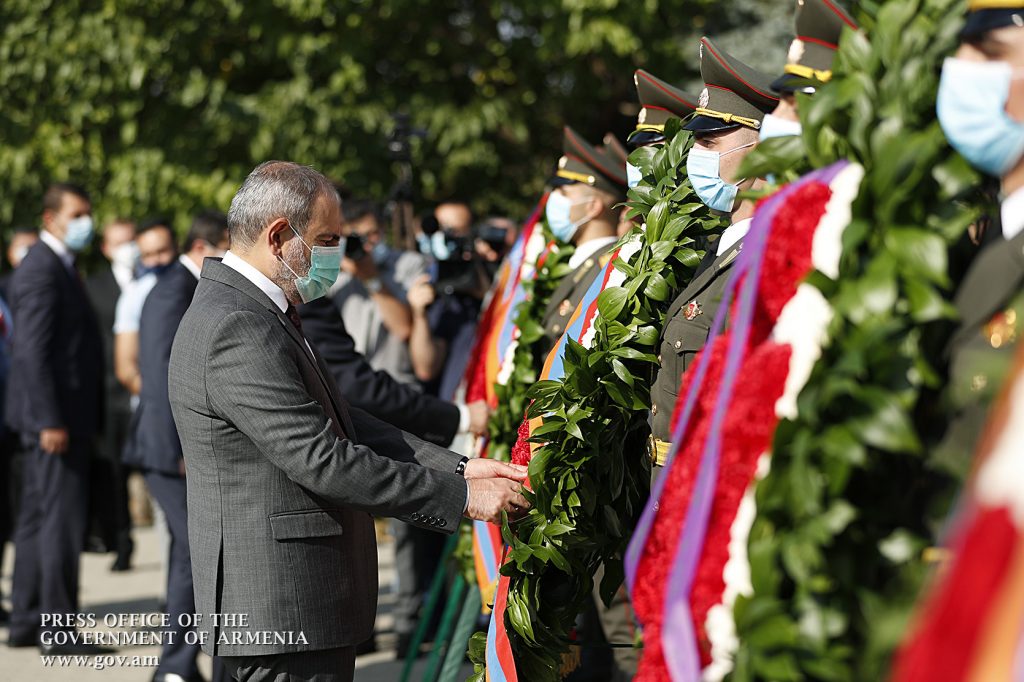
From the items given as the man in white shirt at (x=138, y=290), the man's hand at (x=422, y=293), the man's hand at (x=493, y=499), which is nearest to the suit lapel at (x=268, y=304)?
the man's hand at (x=493, y=499)

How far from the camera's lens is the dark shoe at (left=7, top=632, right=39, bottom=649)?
294 inches

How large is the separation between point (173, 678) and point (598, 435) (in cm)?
308

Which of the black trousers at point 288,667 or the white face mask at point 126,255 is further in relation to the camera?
the white face mask at point 126,255

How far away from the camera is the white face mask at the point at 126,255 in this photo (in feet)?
34.3

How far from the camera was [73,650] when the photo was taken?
709 centimetres

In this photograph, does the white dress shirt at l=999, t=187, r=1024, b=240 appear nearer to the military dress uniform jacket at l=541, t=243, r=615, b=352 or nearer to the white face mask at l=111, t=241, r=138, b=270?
the military dress uniform jacket at l=541, t=243, r=615, b=352

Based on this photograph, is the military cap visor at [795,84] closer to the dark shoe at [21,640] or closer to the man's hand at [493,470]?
the man's hand at [493,470]

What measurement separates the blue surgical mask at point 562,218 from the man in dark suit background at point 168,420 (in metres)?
1.74

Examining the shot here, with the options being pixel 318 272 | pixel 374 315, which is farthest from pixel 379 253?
pixel 318 272

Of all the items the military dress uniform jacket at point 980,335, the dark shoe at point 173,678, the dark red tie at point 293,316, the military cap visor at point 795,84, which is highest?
the military cap visor at point 795,84

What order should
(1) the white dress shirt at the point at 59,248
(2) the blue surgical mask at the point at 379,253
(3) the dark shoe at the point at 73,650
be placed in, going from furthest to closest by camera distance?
(2) the blue surgical mask at the point at 379,253
(1) the white dress shirt at the point at 59,248
(3) the dark shoe at the point at 73,650

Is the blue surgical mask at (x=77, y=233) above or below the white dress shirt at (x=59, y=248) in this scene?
above

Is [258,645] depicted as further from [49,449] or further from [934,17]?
[49,449]

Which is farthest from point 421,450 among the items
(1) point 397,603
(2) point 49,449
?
(2) point 49,449
